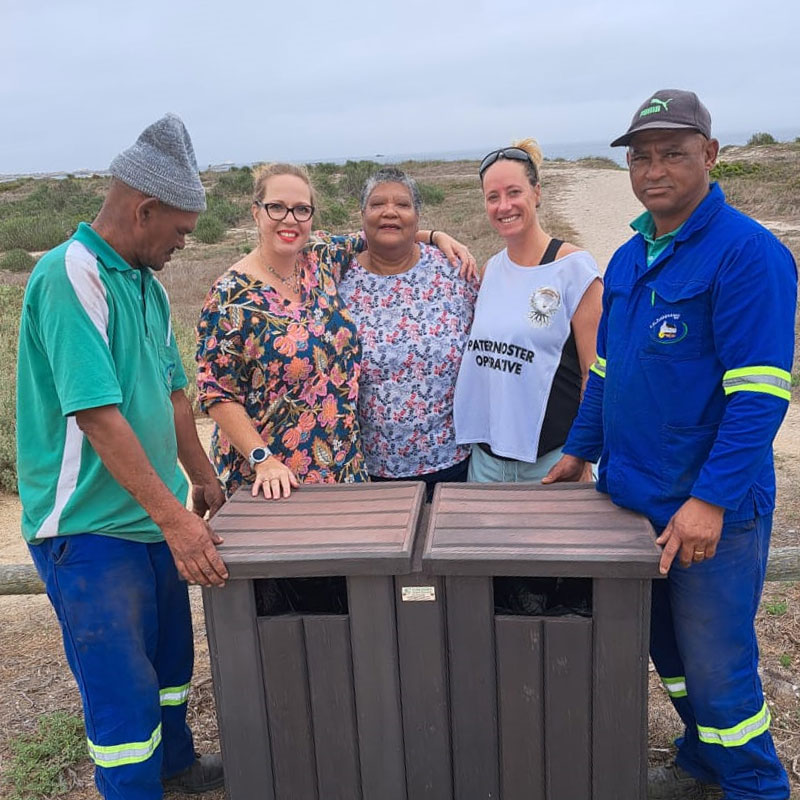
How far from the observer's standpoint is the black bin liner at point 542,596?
2195mm

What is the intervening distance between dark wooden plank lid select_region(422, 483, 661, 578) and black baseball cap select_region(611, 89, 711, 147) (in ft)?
3.21

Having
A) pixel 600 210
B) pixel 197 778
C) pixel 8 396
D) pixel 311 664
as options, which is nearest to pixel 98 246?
pixel 311 664

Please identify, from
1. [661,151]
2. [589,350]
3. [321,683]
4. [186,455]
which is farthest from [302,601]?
[661,151]

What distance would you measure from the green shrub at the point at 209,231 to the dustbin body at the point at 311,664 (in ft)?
63.2

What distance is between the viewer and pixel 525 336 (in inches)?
107

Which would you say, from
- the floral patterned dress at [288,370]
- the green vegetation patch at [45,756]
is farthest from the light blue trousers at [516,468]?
the green vegetation patch at [45,756]

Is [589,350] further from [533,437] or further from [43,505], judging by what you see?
[43,505]

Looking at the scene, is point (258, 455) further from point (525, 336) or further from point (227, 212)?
point (227, 212)

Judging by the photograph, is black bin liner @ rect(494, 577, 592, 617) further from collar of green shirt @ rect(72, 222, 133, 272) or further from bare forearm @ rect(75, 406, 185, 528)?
collar of green shirt @ rect(72, 222, 133, 272)

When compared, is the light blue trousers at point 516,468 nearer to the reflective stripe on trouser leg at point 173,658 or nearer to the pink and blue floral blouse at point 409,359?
the pink and blue floral blouse at point 409,359

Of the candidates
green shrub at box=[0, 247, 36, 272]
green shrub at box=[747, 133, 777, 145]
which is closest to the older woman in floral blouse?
green shrub at box=[0, 247, 36, 272]

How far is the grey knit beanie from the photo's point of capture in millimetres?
2027

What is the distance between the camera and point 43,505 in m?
2.15

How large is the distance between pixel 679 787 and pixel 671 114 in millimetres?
Result: 2017
